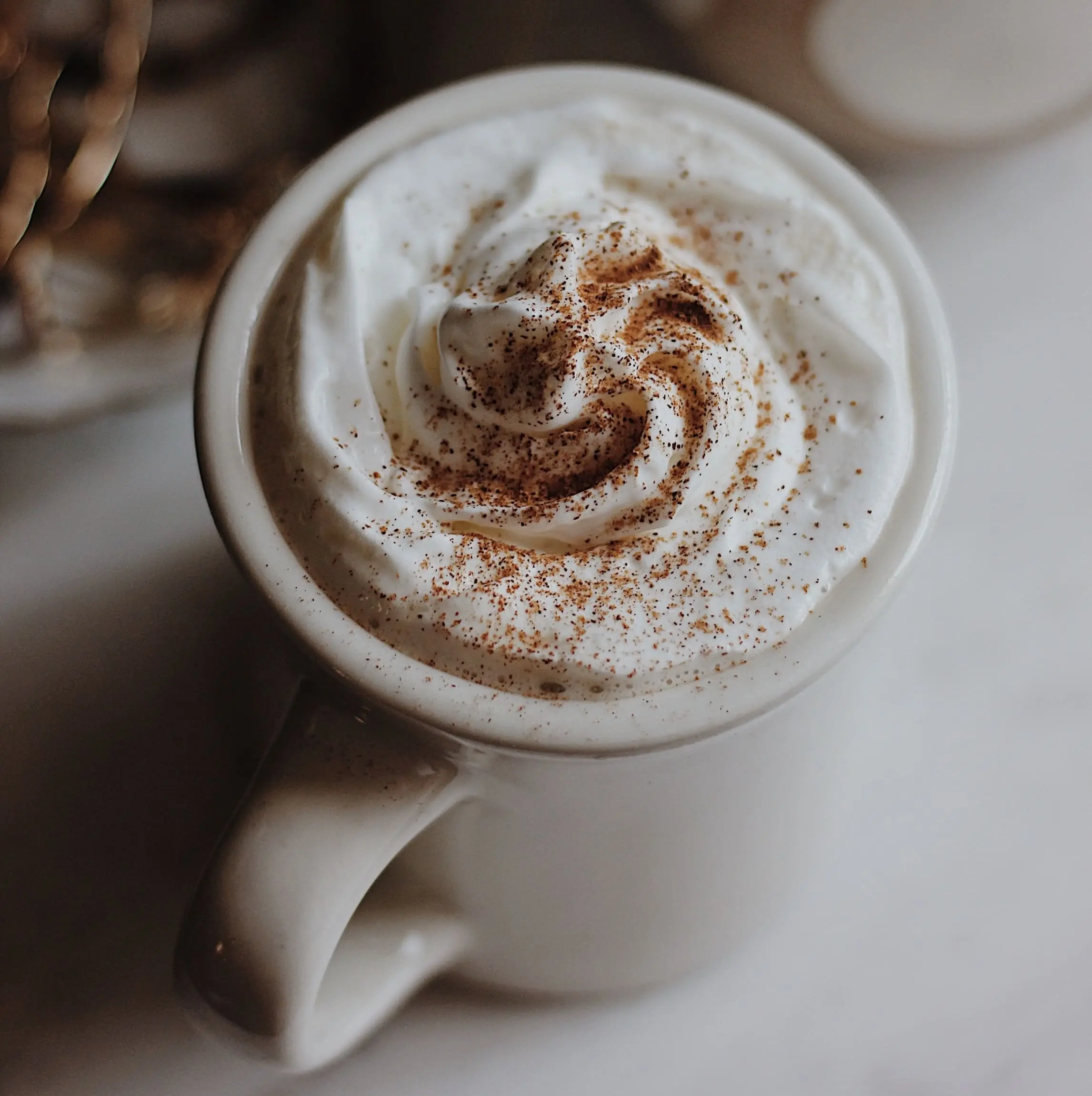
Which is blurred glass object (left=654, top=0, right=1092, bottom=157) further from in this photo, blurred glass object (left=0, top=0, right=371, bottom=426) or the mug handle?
the mug handle

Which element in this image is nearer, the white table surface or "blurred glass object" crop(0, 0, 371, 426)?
the white table surface

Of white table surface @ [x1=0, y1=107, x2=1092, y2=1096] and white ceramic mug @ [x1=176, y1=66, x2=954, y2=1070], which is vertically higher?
white ceramic mug @ [x1=176, y1=66, x2=954, y2=1070]

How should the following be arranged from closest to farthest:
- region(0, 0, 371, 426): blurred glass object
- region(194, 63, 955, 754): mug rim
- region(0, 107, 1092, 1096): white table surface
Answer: region(194, 63, 955, 754): mug rim, region(0, 107, 1092, 1096): white table surface, region(0, 0, 371, 426): blurred glass object

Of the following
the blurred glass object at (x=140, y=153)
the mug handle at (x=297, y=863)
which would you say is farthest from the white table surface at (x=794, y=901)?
the mug handle at (x=297, y=863)

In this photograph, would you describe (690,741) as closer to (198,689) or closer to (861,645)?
(861,645)

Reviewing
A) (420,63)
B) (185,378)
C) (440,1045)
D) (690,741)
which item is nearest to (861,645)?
(690,741)

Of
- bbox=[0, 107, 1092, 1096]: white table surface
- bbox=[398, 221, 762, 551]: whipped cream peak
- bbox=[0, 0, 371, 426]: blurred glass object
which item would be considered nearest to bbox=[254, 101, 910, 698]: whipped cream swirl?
bbox=[398, 221, 762, 551]: whipped cream peak

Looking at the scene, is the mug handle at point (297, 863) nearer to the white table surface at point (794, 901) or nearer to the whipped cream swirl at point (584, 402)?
the whipped cream swirl at point (584, 402)
